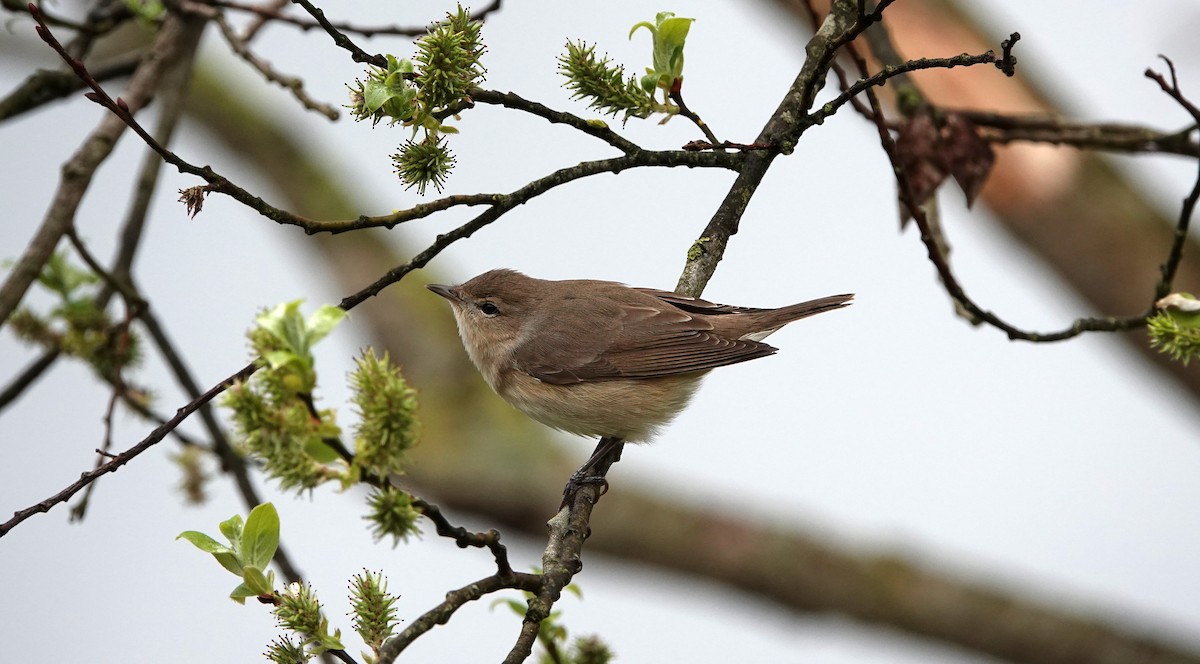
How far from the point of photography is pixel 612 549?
19.7 ft

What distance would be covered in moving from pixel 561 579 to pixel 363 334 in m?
5.26

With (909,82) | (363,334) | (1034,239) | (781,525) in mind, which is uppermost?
(1034,239)

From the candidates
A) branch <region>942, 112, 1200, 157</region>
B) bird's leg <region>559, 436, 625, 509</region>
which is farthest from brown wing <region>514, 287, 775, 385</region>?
branch <region>942, 112, 1200, 157</region>

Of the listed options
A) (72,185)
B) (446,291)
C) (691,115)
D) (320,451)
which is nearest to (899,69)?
(691,115)

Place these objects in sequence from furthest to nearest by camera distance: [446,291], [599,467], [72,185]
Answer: [446,291] → [599,467] → [72,185]

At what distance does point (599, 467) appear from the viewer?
3475 millimetres

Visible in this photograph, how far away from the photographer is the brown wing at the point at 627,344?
381 centimetres

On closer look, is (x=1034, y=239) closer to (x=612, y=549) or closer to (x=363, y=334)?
(x=612, y=549)

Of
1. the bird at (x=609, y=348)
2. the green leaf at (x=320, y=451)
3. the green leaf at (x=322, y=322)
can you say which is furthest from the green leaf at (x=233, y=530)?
the bird at (x=609, y=348)

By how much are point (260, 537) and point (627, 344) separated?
2249mm

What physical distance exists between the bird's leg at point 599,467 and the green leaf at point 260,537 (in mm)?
1327

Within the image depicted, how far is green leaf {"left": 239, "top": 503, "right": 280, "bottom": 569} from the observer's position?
5.97 ft

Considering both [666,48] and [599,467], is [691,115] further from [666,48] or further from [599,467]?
[599,467]

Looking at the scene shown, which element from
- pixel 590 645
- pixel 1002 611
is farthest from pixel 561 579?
pixel 1002 611
